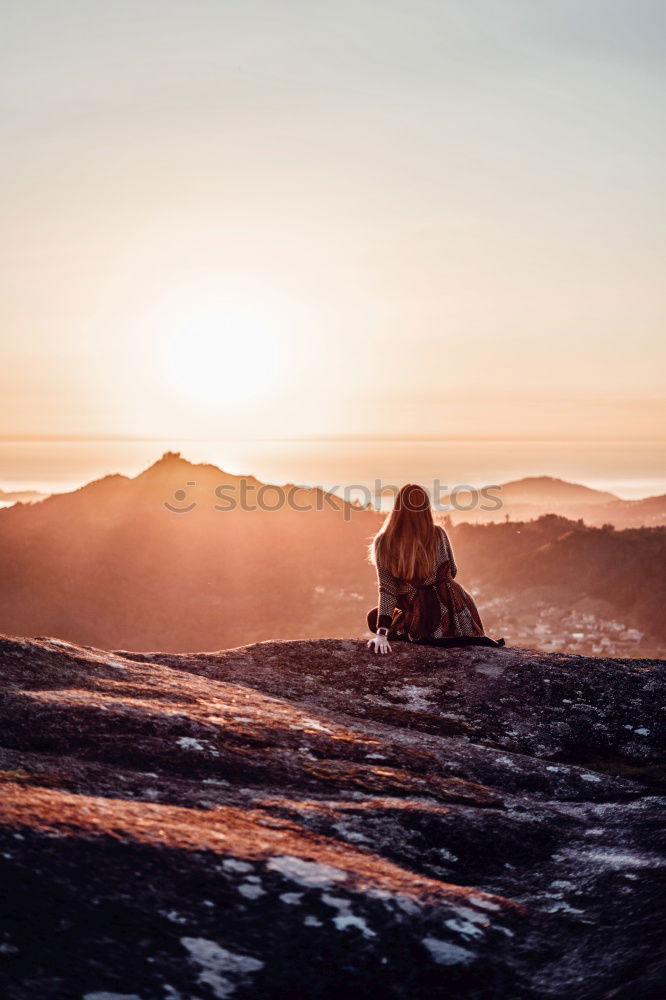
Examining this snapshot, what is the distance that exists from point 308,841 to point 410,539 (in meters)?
6.85

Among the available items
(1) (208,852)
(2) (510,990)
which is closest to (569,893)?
(2) (510,990)

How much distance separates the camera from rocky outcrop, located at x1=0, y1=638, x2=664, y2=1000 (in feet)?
12.1

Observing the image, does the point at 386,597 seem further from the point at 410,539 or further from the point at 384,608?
the point at 410,539

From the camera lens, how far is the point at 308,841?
476 cm

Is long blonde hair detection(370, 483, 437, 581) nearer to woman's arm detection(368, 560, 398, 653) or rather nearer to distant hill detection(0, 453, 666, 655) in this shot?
woman's arm detection(368, 560, 398, 653)

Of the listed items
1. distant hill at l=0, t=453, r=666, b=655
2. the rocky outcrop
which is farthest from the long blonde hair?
distant hill at l=0, t=453, r=666, b=655

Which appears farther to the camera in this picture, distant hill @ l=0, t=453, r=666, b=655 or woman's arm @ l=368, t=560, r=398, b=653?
distant hill @ l=0, t=453, r=666, b=655

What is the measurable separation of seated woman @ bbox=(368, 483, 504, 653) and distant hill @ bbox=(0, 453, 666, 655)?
24.2 meters

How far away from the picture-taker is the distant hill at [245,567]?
39781 millimetres

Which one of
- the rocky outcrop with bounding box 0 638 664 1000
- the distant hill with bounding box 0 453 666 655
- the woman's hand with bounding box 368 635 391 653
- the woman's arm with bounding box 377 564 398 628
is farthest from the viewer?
the distant hill with bounding box 0 453 666 655

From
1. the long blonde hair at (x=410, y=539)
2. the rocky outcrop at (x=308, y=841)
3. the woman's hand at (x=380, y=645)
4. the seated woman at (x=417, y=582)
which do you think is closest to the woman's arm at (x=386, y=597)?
the seated woman at (x=417, y=582)

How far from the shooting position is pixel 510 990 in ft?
12.4

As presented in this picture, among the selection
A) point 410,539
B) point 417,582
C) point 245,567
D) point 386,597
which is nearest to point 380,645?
point 386,597

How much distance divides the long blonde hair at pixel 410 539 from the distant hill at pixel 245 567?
2427 cm
